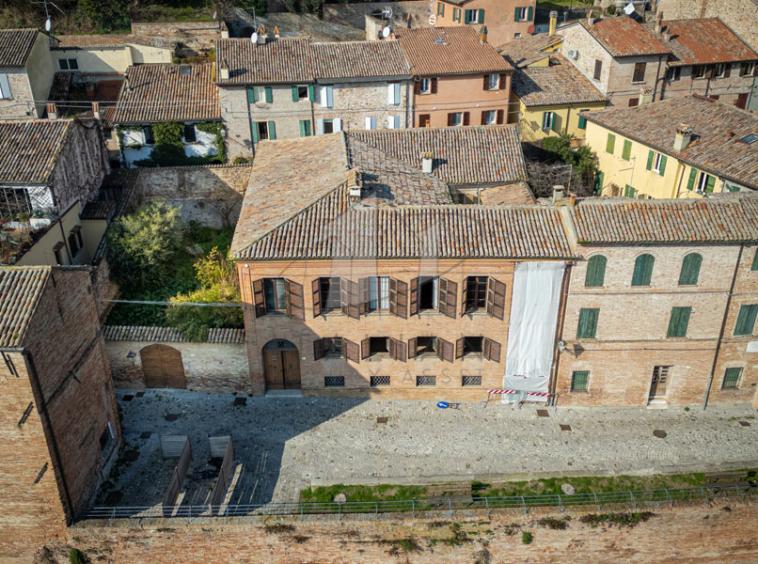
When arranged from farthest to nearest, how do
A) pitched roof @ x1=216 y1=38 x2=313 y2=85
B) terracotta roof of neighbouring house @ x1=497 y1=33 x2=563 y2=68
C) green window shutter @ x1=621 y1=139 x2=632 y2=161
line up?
1. terracotta roof of neighbouring house @ x1=497 y1=33 x2=563 y2=68
2. pitched roof @ x1=216 y1=38 x2=313 y2=85
3. green window shutter @ x1=621 y1=139 x2=632 y2=161

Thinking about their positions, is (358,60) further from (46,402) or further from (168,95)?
(46,402)

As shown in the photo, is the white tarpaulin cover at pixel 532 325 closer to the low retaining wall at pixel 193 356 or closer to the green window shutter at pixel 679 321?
the green window shutter at pixel 679 321

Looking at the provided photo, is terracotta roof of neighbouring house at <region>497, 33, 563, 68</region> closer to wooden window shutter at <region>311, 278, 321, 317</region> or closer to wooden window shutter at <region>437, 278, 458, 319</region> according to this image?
wooden window shutter at <region>437, 278, 458, 319</region>

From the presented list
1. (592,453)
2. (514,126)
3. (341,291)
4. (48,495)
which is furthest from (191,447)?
(514,126)

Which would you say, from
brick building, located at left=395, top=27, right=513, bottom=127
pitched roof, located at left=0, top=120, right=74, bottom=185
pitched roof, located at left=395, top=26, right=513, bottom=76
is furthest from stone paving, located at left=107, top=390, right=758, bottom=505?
pitched roof, located at left=395, top=26, right=513, bottom=76

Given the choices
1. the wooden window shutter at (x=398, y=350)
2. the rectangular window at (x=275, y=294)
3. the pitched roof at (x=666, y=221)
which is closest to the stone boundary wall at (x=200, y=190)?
the rectangular window at (x=275, y=294)

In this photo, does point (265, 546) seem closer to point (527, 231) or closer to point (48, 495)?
point (48, 495)
